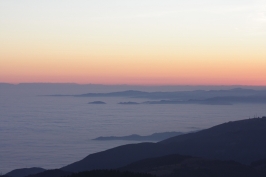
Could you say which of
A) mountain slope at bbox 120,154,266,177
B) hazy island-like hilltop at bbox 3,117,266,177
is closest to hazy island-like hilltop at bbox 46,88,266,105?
hazy island-like hilltop at bbox 3,117,266,177

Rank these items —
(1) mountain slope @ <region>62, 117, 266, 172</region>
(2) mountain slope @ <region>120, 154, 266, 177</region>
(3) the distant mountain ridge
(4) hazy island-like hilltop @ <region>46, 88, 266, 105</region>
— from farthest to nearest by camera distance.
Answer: (4) hazy island-like hilltop @ <region>46, 88, 266, 105</region> < (3) the distant mountain ridge < (1) mountain slope @ <region>62, 117, 266, 172</region> < (2) mountain slope @ <region>120, 154, 266, 177</region>

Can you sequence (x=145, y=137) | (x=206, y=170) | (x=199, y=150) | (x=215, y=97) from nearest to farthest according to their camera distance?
(x=206, y=170) → (x=199, y=150) → (x=145, y=137) → (x=215, y=97)

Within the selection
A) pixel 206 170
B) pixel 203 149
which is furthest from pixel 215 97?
pixel 206 170

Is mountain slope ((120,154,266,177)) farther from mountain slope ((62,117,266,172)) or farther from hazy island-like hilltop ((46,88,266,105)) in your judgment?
hazy island-like hilltop ((46,88,266,105))

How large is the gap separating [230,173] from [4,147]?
44544mm

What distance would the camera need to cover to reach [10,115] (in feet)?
340

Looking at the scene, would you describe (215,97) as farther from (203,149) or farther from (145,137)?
(203,149)

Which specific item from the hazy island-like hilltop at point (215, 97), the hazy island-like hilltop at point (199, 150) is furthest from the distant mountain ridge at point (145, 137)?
the hazy island-like hilltop at point (215, 97)

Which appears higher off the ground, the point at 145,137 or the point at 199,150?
the point at 199,150

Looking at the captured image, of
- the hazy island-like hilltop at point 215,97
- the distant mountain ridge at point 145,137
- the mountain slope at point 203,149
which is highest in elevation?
the hazy island-like hilltop at point 215,97

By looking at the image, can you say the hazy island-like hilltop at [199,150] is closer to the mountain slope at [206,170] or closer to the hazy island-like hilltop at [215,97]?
the mountain slope at [206,170]

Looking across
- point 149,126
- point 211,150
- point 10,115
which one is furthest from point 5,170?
point 10,115

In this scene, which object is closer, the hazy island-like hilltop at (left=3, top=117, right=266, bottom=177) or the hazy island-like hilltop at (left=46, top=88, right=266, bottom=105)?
the hazy island-like hilltop at (left=3, top=117, right=266, bottom=177)

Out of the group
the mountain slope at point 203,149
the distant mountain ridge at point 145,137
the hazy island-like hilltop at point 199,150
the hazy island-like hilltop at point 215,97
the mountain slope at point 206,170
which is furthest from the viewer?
the hazy island-like hilltop at point 215,97
